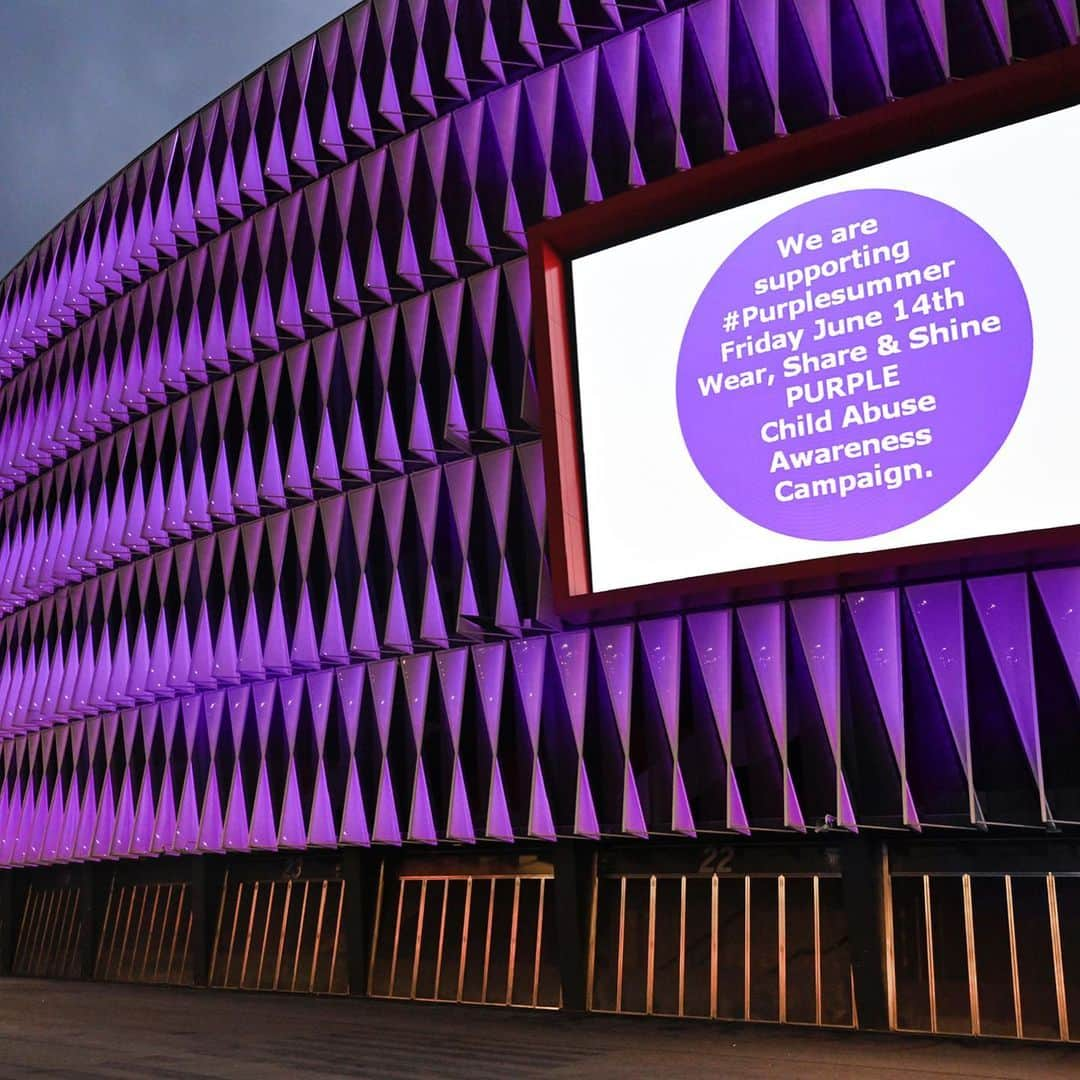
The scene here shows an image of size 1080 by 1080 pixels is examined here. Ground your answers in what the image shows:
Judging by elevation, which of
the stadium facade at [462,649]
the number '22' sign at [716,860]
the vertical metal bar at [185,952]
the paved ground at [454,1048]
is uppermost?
the stadium facade at [462,649]

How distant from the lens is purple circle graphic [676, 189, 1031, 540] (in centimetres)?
2056

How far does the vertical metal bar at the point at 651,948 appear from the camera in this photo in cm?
2577

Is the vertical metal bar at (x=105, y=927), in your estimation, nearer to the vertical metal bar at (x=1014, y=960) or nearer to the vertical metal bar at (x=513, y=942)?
the vertical metal bar at (x=513, y=942)

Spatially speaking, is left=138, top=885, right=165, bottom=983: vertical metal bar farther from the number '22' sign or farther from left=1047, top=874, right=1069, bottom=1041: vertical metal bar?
left=1047, top=874, right=1069, bottom=1041: vertical metal bar

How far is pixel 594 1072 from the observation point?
1755 cm

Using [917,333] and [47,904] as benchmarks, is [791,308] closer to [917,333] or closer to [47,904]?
[917,333]

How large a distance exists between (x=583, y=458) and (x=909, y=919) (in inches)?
409

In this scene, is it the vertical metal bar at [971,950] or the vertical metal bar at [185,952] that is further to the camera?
the vertical metal bar at [185,952]

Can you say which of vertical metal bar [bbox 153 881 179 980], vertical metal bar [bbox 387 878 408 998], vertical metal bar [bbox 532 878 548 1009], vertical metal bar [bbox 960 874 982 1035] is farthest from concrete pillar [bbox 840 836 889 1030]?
A: vertical metal bar [bbox 153 881 179 980]

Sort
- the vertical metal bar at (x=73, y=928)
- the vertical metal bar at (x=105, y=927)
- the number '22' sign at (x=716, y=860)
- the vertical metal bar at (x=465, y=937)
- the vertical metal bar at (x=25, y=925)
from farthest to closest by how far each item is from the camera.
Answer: the vertical metal bar at (x=25, y=925) < the vertical metal bar at (x=73, y=928) < the vertical metal bar at (x=105, y=927) < the vertical metal bar at (x=465, y=937) < the number '22' sign at (x=716, y=860)

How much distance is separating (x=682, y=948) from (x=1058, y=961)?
7.34 meters

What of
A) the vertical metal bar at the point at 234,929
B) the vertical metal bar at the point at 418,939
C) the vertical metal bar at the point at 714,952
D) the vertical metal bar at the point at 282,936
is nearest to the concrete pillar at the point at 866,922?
the vertical metal bar at the point at 714,952

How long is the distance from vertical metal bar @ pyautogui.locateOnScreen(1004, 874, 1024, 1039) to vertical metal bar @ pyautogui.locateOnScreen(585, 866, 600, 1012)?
Answer: 8696 millimetres

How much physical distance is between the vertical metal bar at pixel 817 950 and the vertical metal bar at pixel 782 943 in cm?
59
